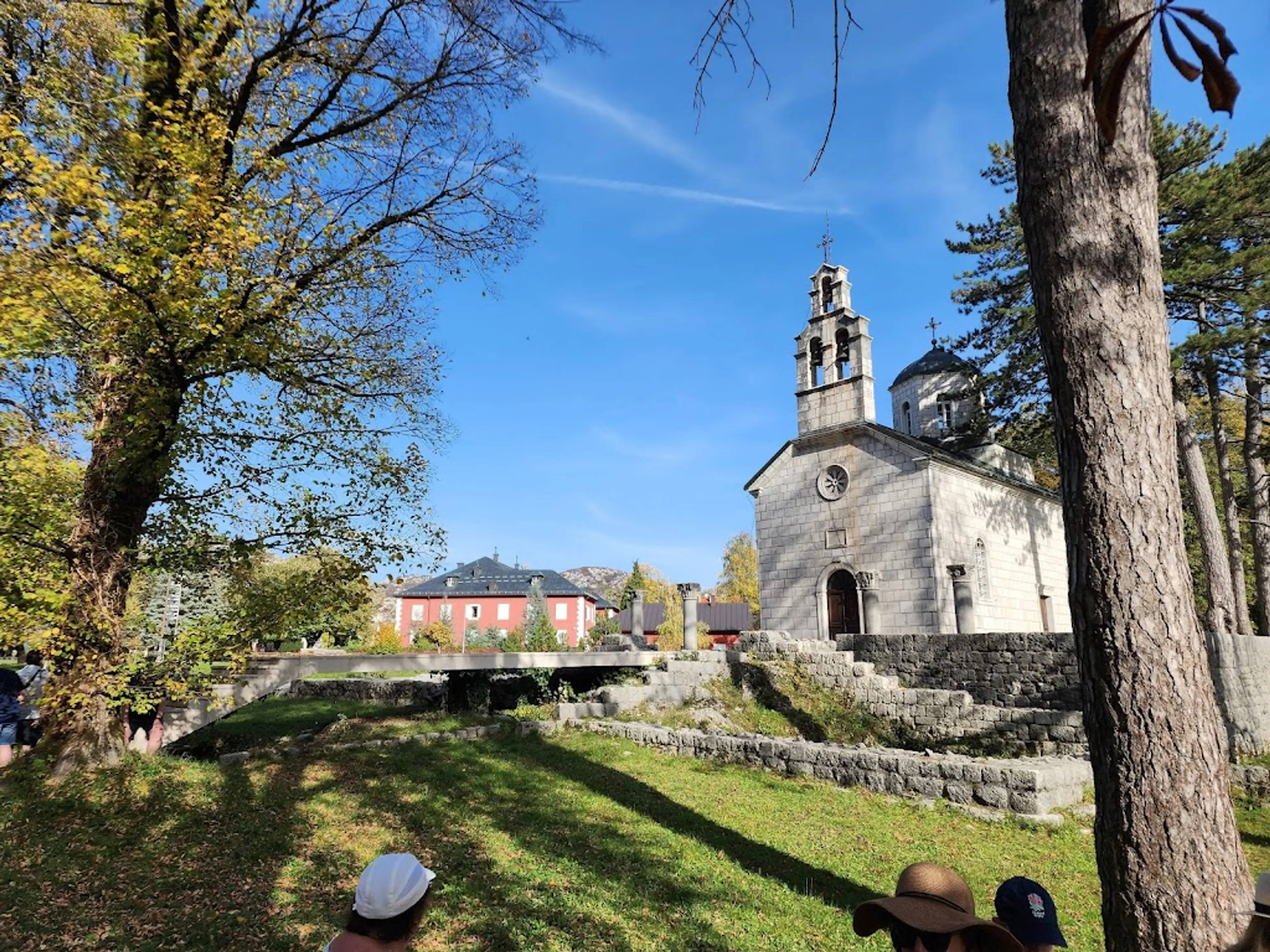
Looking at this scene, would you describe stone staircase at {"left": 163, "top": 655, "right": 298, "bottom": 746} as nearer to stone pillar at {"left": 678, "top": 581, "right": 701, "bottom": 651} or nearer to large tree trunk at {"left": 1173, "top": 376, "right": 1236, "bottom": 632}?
stone pillar at {"left": 678, "top": 581, "right": 701, "bottom": 651}

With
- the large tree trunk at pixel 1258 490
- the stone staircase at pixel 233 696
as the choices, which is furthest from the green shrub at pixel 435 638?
the large tree trunk at pixel 1258 490

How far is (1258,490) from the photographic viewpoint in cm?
1769

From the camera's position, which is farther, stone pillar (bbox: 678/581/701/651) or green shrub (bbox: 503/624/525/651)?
green shrub (bbox: 503/624/525/651)

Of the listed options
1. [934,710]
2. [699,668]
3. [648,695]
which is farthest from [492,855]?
[699,668]

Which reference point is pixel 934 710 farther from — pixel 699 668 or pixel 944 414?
pixel 944 414

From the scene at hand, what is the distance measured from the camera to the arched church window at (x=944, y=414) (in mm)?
26266

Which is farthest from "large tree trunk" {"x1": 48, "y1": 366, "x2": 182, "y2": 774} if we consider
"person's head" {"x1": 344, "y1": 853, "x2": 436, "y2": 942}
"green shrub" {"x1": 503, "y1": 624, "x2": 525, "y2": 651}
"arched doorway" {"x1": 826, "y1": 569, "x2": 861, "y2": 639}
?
"green shrub" {"x1": 503, "y1": 624, "x2": 525, "y2": 651}

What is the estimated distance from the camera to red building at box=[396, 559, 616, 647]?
53.5 metres

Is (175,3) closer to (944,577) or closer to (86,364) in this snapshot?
(86,364)

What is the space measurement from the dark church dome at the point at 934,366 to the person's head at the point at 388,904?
27.1m

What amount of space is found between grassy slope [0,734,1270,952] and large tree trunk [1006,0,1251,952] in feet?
9.26

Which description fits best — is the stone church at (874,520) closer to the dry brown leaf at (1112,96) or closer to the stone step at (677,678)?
the stone step at (677,678)

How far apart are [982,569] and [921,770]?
1301cm

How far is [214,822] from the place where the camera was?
7.24m
